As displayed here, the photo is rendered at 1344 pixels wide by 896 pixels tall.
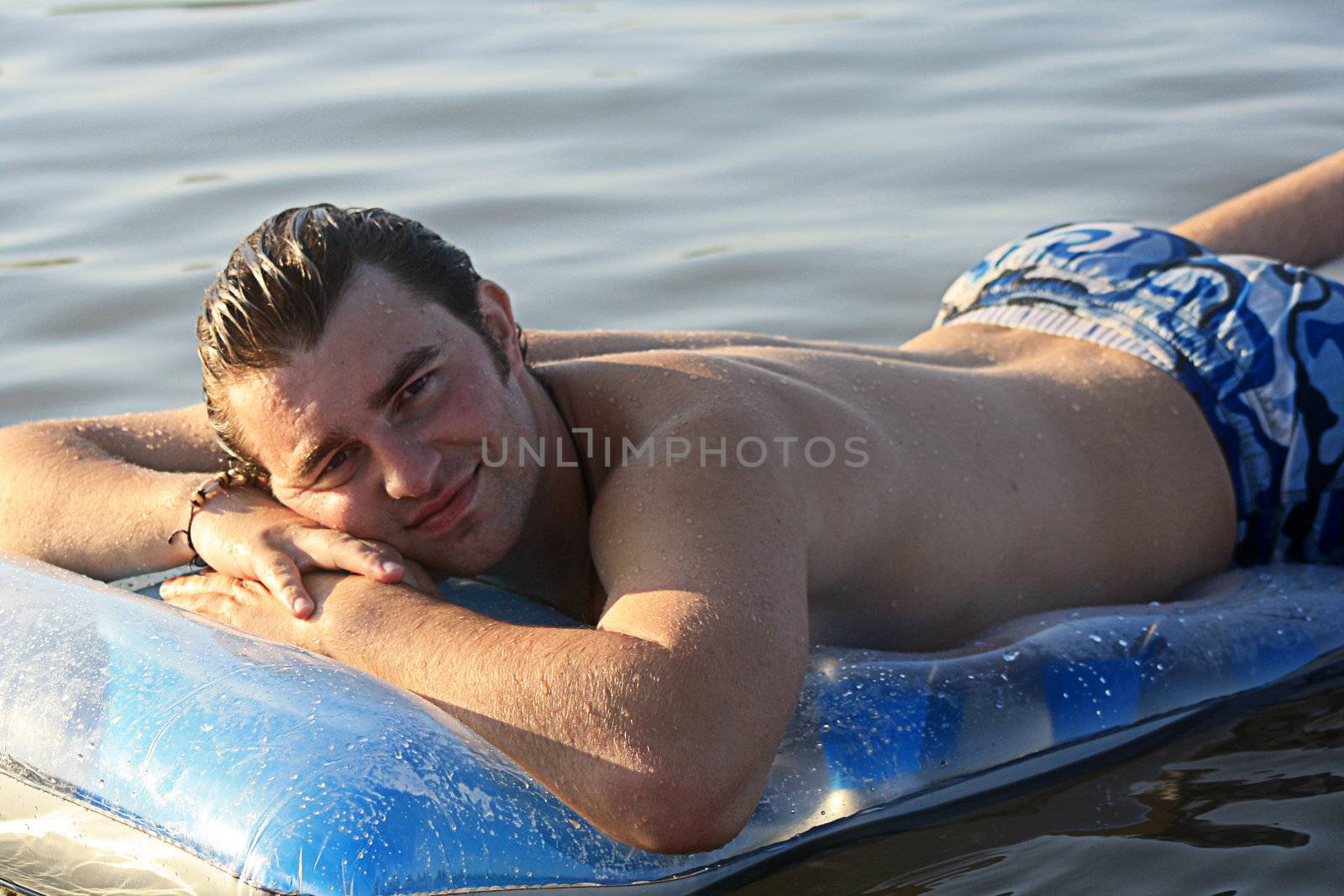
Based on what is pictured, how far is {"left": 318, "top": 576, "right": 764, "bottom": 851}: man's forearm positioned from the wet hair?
0.55 metres

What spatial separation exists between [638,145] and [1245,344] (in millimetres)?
3757

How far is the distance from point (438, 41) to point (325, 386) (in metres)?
6.03

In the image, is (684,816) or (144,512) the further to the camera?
(144,512)

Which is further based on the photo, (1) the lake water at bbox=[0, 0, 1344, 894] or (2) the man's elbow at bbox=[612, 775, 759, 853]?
(1) the lake water at bbox=[0, 0, 1344, 894]

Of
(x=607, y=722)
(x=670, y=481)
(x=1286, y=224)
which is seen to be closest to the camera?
(x=607, y=722)

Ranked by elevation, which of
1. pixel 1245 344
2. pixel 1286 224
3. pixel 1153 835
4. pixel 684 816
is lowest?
pixel 1153 835

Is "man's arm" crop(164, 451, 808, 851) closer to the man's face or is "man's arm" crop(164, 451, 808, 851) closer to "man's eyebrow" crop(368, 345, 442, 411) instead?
the man's face

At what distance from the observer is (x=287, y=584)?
9.11ft

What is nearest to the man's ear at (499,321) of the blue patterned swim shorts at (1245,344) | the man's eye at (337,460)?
the man's eye at (337,460)

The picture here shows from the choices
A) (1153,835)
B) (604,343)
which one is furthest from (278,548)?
(1153,835)

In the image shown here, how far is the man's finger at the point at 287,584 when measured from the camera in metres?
2.75

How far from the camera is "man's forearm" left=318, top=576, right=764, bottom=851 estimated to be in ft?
7.63

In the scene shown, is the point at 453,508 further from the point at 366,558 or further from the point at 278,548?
the point at 278,548

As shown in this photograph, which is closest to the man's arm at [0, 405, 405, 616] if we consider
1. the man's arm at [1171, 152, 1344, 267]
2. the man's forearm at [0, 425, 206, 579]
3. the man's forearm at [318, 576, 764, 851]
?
the man's forearm at [0, 425, 206, 579]
